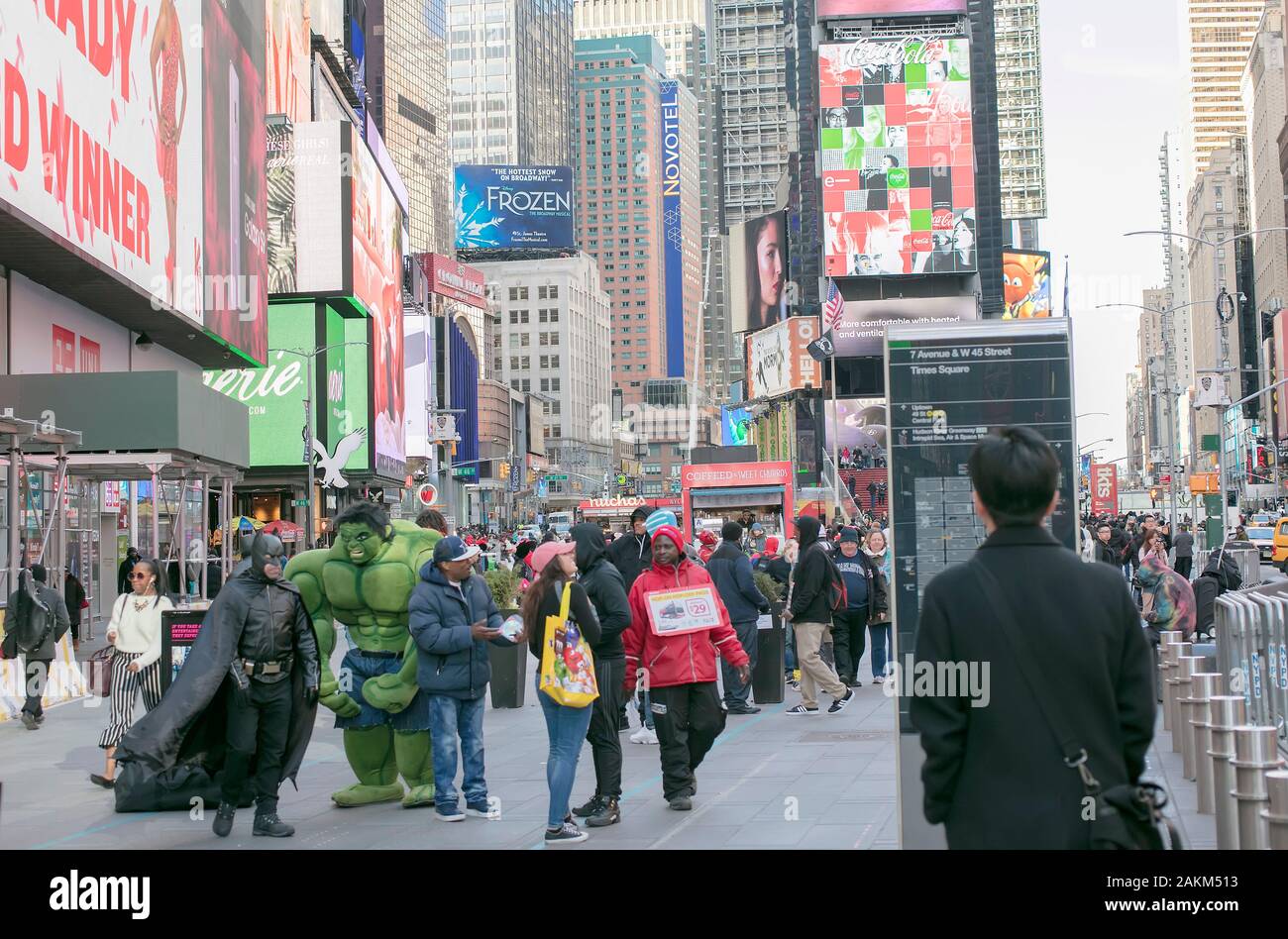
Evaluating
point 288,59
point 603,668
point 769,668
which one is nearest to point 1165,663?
point 769,668

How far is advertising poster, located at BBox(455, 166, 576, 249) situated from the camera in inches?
6476

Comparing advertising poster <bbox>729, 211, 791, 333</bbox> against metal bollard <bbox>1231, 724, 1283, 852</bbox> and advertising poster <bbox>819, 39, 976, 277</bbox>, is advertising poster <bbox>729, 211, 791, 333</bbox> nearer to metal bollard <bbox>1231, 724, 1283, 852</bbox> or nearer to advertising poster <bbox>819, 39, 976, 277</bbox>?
advertising poster <bbox>819, 39, 976, 277</bbox>

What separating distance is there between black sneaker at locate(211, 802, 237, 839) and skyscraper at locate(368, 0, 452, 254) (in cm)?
15859

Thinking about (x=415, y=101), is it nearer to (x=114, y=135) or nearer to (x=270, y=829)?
(x=114, y=135)

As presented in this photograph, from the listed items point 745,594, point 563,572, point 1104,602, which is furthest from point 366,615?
point 1104,602

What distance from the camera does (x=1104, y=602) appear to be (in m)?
4.32

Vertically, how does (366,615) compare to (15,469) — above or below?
below

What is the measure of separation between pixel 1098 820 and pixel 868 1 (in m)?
98.5

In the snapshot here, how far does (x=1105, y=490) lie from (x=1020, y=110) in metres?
107

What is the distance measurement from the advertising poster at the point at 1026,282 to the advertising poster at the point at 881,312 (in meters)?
23.2

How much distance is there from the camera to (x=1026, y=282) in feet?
393

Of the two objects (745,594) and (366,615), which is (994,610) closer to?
(366,615)
